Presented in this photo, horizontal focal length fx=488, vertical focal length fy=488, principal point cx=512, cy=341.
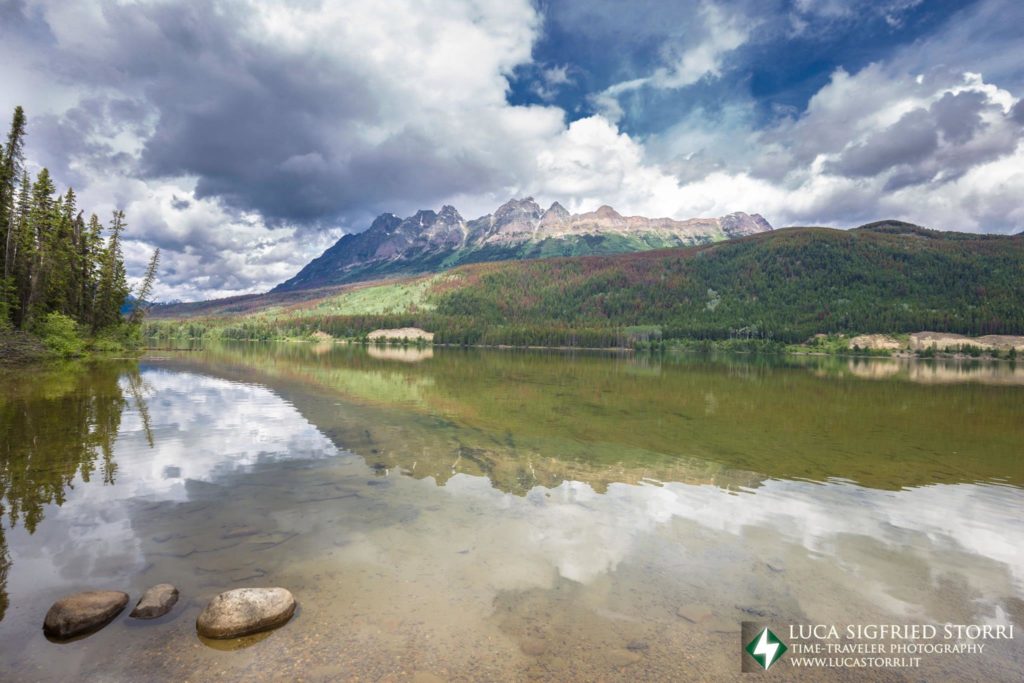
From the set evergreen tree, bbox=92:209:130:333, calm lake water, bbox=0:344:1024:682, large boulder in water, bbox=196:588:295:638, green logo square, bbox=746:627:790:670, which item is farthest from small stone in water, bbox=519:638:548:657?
evergreen tree, bbox=92:209:130:333

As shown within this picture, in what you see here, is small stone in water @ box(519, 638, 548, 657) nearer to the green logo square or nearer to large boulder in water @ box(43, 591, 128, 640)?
the green logo square

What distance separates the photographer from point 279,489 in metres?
17.4

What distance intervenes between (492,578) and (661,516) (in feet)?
22.7

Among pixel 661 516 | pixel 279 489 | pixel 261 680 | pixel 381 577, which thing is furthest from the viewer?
pixel 279 489

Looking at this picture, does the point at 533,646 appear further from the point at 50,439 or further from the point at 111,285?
the point at 111,285

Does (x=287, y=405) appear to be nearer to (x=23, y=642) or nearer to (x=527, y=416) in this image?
(x=527, y=416)

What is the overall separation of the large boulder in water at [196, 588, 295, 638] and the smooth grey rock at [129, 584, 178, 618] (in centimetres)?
92

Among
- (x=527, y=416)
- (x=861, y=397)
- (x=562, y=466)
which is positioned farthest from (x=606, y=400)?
(x=861, y=397)

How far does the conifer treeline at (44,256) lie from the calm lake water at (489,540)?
36756 mm

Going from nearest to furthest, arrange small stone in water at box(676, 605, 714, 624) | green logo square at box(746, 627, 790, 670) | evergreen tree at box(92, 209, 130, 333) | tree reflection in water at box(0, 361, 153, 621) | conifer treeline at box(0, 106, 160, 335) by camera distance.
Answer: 1. green logo square at box(746, 627, 790, 670)
2. small stone in water at box(676, 605, 714, 624)
3. tree reflection in water at box(0, 361, 153, 621)
4. conifer treeline at box(0, 106, 160, 335)
5. evergreen tree at box(92, 209, 130, 333)

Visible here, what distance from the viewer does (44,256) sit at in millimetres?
56156

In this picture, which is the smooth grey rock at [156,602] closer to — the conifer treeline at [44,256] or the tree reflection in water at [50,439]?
the tree reflection in water at [50,439]

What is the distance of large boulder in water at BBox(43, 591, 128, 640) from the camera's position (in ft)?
28.1

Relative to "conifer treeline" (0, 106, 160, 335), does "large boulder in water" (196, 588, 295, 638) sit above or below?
below
